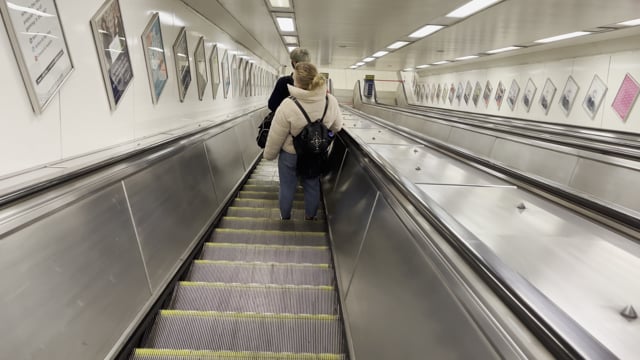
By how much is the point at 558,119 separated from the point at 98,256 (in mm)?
9704

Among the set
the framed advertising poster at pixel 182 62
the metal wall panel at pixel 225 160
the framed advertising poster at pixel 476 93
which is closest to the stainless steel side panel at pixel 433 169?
the metal wall panel at pixel 225 160

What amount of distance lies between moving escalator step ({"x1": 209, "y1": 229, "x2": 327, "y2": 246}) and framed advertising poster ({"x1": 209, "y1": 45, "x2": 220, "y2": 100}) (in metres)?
2.84

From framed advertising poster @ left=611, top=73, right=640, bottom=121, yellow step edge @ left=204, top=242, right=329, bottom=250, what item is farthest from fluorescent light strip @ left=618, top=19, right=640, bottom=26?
yellow step edge @ left=204, top=242, right=329, bottom=250

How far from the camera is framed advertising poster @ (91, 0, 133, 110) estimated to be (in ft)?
7.47

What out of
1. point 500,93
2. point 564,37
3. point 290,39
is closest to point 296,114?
point 290,39

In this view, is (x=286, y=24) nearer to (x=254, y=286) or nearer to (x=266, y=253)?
(x=266, y=253)

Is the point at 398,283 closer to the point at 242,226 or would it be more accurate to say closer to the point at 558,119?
the point at 242,226

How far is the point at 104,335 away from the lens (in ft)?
5.12

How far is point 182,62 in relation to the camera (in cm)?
393

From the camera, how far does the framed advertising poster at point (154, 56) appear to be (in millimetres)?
3031

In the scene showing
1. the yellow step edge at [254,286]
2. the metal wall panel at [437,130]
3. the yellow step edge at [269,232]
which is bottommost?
the yellow step edge at [269,232]

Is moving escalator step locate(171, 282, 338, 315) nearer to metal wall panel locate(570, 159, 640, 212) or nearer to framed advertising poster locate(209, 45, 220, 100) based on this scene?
metal wall panel locate(570, 159, 640, 212)

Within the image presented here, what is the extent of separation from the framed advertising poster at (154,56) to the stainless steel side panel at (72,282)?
1.66 m

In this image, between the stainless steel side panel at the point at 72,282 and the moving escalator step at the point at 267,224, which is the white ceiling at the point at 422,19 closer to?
the moving escalator step at the point at 267,224
